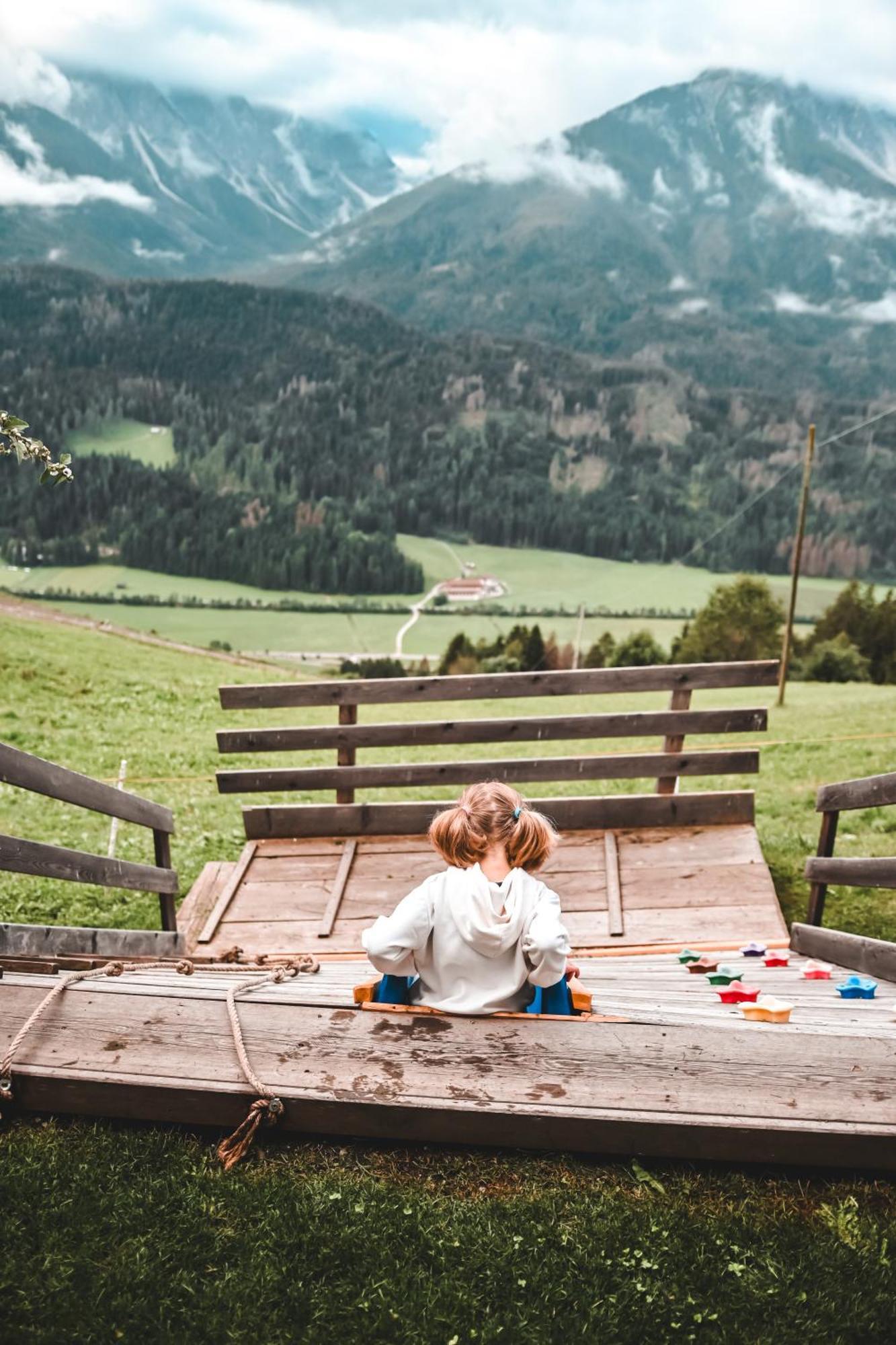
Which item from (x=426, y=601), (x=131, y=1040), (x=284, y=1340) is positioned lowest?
(x=426, y=601)

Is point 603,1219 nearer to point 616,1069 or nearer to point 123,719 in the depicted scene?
point 616,1069

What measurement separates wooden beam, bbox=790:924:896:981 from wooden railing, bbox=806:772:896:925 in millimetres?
342

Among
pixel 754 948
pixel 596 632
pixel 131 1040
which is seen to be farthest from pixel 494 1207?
pixel 596 632

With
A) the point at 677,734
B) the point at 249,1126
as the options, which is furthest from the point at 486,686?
the point at 249,1126

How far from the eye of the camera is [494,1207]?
359 centimetres

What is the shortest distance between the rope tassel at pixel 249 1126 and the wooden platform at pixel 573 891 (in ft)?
12.3


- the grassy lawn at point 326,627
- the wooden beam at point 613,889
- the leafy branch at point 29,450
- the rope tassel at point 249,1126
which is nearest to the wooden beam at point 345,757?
the wooden beam at point 613,889

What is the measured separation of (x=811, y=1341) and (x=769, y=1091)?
32.9 inches

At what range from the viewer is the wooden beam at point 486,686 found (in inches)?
342

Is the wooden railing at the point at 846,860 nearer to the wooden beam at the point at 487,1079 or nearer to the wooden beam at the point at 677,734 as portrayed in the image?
the wooden beam at the point at 677,734

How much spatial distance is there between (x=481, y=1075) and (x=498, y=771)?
5016 mm

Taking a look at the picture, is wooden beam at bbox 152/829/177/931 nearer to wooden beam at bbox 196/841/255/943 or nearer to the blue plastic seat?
wooden beam at bbox 196/841/255/943

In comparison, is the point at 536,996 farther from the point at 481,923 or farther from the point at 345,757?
the point at 345,757

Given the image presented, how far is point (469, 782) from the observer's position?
29.7 ft
